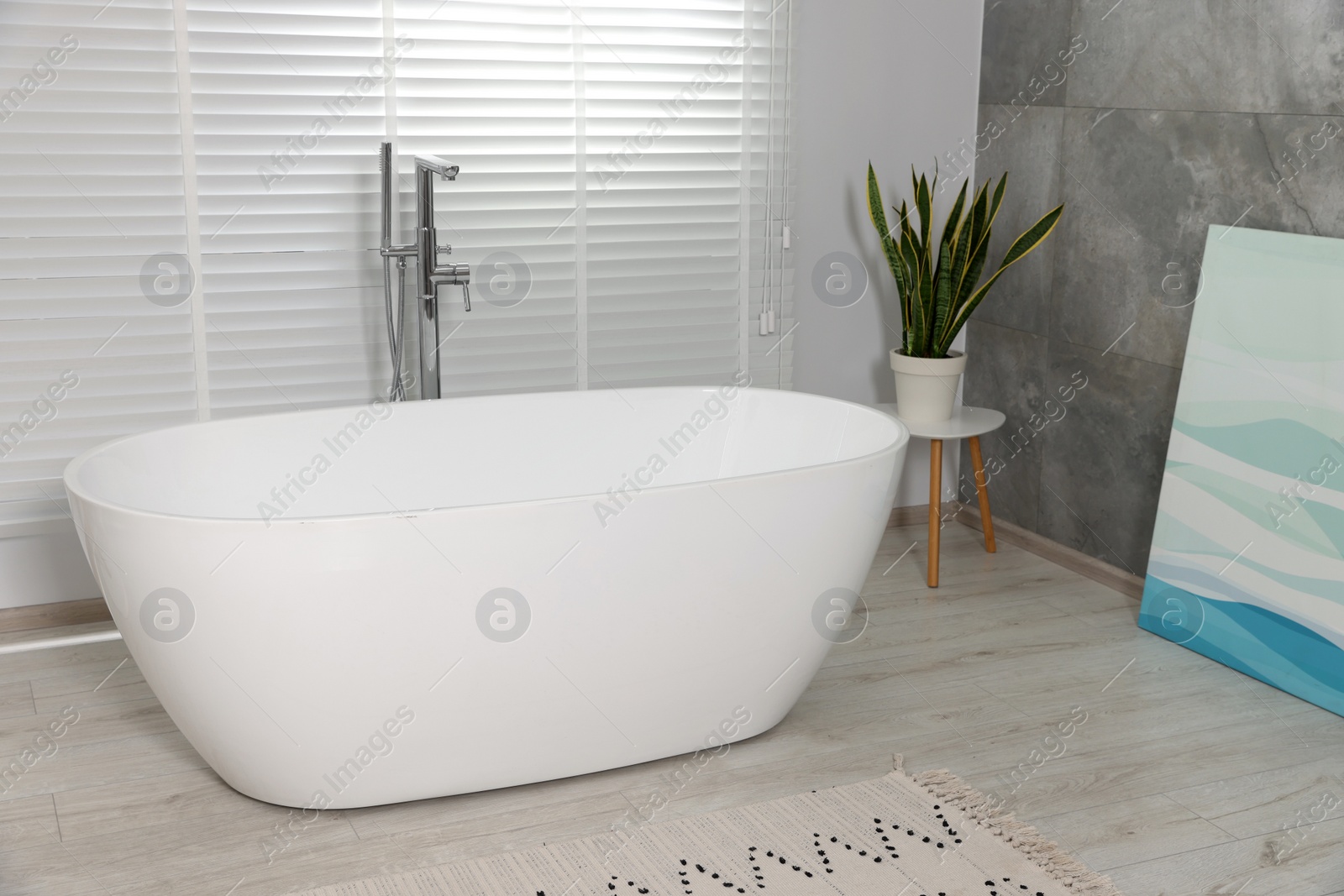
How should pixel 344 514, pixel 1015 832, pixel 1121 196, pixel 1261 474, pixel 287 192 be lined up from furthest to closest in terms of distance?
pixel 1121 196 → pixel 287 192 → pixel 1261 474 → pixel 344 514 → pixel 1015 832

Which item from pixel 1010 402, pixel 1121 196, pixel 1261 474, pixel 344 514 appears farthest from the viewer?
pixel 1010 402

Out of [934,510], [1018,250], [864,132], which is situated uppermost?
[864,132]

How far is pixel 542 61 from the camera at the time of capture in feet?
10.4

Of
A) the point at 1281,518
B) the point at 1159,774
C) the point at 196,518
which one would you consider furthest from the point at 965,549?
the point at 196,518

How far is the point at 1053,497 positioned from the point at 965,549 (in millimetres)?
314

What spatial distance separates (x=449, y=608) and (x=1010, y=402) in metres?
2.29

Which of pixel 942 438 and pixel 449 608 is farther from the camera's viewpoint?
Answer: pixel 942 438

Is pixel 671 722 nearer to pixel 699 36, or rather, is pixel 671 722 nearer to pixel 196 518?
pixel 196 518

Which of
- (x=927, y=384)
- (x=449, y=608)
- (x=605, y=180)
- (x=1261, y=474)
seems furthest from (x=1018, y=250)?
(x=449, y=608)

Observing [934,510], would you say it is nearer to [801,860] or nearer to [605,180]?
[605,180]

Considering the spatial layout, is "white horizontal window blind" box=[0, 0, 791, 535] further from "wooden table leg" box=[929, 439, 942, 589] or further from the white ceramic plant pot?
"wooden table leg" box=[929, 439, 942, 589]

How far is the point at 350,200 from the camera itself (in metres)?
3.07

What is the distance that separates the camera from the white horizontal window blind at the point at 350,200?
2.84 meters

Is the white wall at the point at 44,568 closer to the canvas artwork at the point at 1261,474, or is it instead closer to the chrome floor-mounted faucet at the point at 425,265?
the chrome floor-mounted faucet at the point at 425,265
